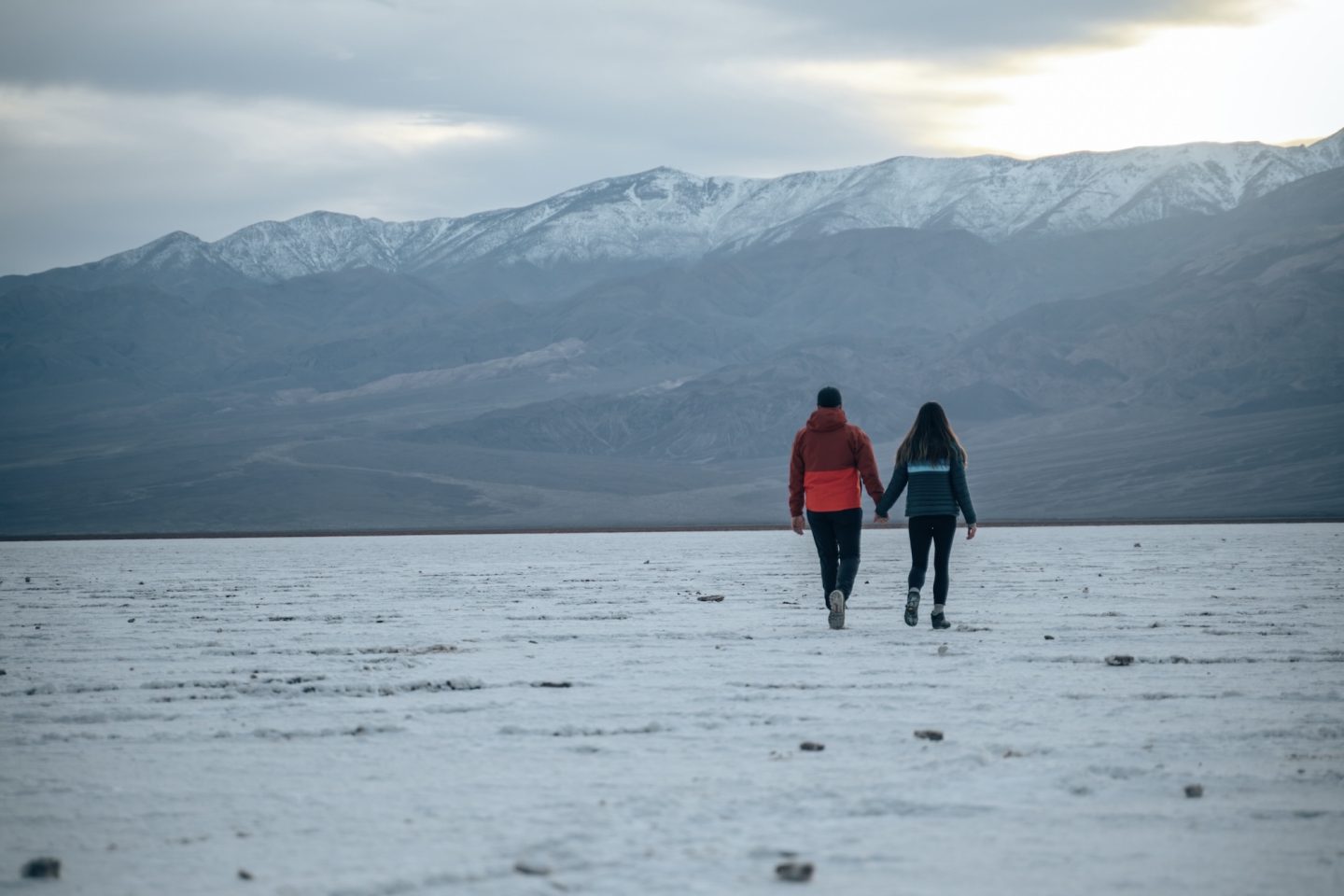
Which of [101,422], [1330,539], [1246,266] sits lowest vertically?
[1330,539]

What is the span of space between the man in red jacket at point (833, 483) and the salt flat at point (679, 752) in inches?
20.9

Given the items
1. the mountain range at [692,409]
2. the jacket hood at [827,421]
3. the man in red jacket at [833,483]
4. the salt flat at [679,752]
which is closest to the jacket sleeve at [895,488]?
the man in red jacket at [833,483]

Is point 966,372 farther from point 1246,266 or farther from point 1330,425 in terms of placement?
point 1330,425

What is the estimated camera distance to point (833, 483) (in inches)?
445

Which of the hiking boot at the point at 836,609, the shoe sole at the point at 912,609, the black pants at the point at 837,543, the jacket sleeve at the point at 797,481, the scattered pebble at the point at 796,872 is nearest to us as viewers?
the scattered pebble at the point at 796,872

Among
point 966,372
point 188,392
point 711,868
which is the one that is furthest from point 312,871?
point 188,392

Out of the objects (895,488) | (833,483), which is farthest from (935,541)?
(833,483)

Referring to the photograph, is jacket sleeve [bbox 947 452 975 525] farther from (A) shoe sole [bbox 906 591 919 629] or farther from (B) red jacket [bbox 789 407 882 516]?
(A) shoe sole [bbox 906 591 919 629]

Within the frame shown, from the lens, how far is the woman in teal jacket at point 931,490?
1111 cm

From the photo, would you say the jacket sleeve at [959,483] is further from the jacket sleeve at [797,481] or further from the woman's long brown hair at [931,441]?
the jacket sleeve at [797,481]

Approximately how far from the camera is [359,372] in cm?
18475

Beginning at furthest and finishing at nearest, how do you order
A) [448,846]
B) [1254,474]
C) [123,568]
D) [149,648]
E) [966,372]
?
1. [966,372]
2. [1254,474]
3. [123,568]
4. [149,648]
5. [448,846]

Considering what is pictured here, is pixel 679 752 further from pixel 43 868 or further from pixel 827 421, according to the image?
pixel 827 421

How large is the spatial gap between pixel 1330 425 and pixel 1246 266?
54.9 metres
